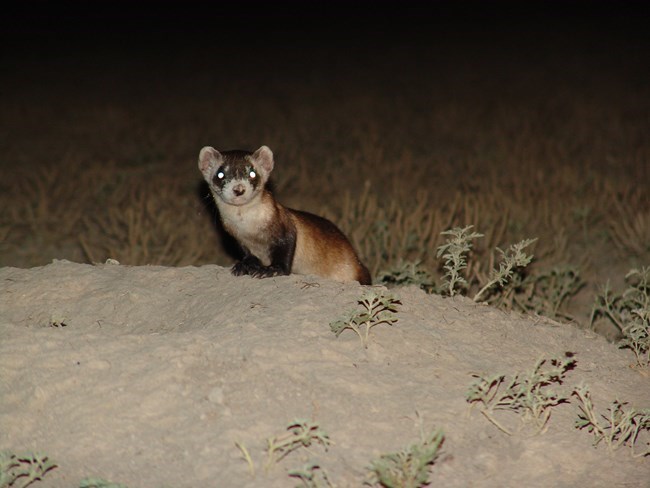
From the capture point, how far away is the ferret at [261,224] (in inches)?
241

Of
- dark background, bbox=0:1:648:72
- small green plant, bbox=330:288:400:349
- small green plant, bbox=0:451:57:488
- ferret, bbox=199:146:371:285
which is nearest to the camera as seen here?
small green plant, bbox=0:451:57:488

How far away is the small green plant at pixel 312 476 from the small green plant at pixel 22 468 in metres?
1.04

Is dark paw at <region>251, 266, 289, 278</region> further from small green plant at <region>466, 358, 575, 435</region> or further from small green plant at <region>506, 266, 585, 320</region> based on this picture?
small green plant at <region>466, 358, 575, 435</region>

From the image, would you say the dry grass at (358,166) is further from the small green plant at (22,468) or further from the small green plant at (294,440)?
the small green plant at (22,468)

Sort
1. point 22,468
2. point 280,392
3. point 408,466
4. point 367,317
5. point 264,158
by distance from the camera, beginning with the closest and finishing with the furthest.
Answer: point 408,466
point 22,468
point 280,392
point 367,317
point 264,158

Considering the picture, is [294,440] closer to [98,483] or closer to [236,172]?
[98,483]

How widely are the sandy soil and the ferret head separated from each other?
3.62 feet

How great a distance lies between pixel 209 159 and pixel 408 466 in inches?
132

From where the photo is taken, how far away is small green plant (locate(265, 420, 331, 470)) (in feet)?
11.9

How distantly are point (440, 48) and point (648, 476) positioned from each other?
69.6ft

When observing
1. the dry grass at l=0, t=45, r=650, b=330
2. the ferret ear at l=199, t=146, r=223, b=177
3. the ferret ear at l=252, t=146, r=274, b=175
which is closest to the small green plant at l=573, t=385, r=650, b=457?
the dry grass at l=0, t=45, r=650, b=330

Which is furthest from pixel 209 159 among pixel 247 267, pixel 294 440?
pixel 294 440

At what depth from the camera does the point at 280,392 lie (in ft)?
13.4

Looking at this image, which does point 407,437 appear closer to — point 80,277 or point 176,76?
point 80,277
